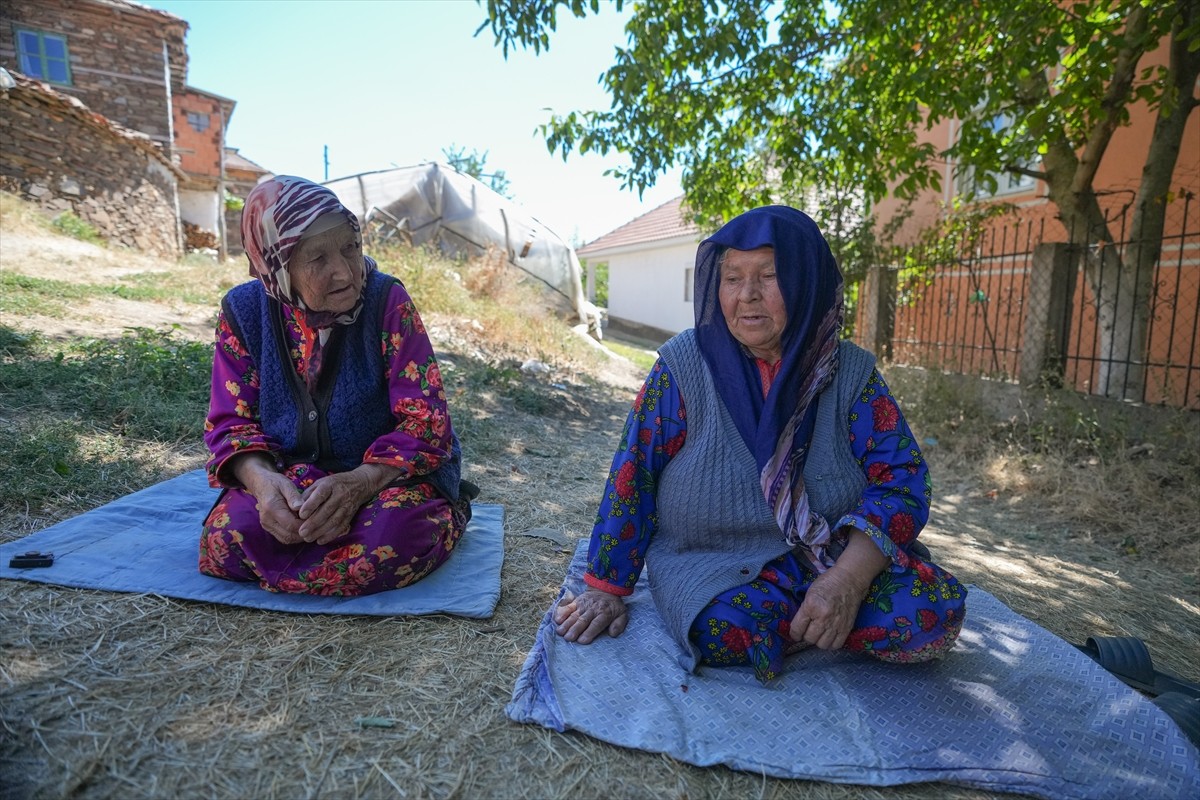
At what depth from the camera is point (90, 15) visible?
613 inches

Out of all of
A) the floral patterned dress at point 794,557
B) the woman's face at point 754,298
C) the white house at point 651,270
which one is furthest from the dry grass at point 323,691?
the white house at point 651,270

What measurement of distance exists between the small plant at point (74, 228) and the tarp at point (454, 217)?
361cm

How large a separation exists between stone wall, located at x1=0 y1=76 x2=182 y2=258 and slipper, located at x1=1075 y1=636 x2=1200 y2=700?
1391cm

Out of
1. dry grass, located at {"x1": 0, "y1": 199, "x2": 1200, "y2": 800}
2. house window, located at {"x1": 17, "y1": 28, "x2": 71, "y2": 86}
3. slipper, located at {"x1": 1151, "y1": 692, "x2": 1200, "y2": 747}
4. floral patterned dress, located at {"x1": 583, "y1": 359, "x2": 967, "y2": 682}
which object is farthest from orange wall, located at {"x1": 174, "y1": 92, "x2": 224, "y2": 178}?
slipper, located at {"x1": 1151, "y1": 692, "x2": 1200, "y2": 747}

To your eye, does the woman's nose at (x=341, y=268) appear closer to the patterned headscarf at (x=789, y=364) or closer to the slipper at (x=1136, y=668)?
the patterned headscarf at (x=789, y=364)

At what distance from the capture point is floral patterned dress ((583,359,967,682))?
1842 mm

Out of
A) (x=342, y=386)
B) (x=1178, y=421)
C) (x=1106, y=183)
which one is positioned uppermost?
(x=1106, y=183)

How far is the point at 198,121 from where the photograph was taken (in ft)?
77.7

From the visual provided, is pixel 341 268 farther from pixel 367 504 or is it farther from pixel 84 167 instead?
pixel 84 167

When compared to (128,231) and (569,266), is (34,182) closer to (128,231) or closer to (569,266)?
(128,231)

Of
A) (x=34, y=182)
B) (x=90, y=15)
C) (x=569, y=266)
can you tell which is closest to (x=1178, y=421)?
(x=569, y=266)

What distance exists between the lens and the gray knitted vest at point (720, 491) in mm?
1956

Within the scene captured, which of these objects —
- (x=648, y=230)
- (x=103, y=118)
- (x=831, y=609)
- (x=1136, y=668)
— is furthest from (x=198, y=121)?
(x=1136, y=668)

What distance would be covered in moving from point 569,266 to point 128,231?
7.82 meters
